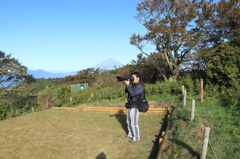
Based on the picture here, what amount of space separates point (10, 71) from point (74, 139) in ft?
53.5

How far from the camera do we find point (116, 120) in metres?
7.09

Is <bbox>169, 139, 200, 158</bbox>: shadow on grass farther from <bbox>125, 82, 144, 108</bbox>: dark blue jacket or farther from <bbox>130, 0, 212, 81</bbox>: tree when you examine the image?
<bbox>130, 0, 212, 81</bbox>: tree

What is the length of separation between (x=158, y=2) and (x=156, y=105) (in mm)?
7842

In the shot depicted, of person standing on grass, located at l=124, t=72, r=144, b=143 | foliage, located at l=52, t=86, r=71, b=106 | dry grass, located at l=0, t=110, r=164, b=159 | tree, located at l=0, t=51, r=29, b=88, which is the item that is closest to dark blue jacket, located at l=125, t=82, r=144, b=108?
person standing on grass, located at l=124, t=72, r=144, b=143

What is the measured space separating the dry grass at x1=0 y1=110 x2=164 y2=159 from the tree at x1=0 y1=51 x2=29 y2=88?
13.3 metres

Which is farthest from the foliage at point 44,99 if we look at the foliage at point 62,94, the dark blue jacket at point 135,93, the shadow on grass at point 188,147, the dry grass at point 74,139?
the shadow on grass at point 188,147

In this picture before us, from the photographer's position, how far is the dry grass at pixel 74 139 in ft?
13.1

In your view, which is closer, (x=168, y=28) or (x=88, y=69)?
(x=168, y=28)

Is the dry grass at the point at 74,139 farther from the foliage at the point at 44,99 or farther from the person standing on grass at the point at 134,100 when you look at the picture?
the foliage at the point at 44,99

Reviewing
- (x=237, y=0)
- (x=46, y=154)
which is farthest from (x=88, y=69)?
(x=46, y=154)

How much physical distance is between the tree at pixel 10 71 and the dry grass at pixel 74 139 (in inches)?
525

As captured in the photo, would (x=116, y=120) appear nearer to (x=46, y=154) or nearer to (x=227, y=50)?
(x=46, y=154)

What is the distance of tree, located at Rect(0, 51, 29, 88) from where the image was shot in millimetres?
18027

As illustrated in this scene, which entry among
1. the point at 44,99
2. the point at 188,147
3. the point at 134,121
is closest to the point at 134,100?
the point at 134,121
